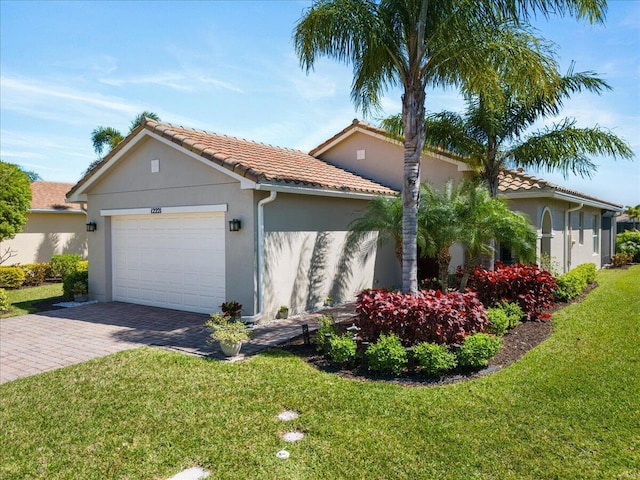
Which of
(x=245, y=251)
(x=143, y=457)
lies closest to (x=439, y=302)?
(x=245, y=251)

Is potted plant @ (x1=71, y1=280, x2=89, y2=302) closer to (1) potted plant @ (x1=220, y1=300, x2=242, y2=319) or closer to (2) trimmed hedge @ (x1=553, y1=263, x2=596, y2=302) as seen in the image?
(1) potted plant @ (x1=220, y1=300, x2=242, y2=319)

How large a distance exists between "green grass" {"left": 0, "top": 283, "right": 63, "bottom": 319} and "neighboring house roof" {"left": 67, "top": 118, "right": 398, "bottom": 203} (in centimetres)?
390

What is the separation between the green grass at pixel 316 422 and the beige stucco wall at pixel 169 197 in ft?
10.4

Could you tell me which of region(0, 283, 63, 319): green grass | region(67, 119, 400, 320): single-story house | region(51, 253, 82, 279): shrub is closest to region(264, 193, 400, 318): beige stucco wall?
region(67, 119, 400, 320): single-story house

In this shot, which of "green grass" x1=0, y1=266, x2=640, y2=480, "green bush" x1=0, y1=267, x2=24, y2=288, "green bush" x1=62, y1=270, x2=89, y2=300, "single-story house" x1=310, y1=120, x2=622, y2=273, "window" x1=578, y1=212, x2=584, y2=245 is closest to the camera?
"green grass" x1=0, y1=266, x2=640, y2=480

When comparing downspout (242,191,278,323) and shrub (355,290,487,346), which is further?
downspout (242,191,278,323)

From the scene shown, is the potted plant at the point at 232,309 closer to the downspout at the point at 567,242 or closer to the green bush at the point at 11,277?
the green bush at the point at 11,277

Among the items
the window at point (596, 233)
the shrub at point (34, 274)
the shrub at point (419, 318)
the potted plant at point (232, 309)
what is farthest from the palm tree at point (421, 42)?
the window at point (596, 233)

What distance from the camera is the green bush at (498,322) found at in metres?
9.20

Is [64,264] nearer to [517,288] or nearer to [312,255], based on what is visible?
[312,255]

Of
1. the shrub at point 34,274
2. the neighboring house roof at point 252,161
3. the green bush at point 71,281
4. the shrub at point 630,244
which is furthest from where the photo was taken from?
the shrub at point 630,244

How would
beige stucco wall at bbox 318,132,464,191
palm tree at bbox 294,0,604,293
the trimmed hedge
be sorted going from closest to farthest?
palm tree at bbox 294,0,604,293, the trimmed hedge, beige stucco wall at bbox 318,132,464,191

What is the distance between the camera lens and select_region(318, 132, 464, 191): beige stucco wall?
15.5 m

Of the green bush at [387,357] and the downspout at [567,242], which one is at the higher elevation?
the downspout at [567,242]
